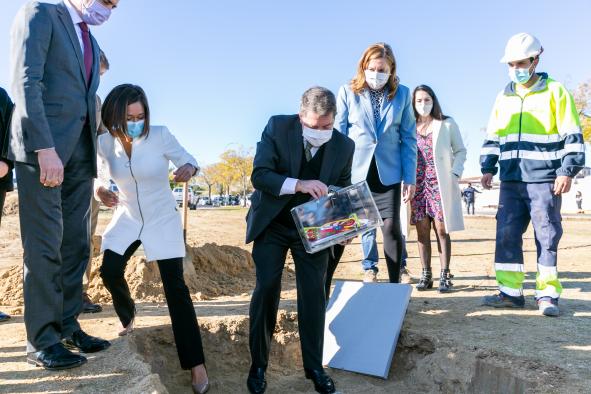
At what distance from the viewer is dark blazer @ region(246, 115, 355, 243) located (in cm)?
298

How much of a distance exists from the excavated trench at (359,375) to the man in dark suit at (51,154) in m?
0.77

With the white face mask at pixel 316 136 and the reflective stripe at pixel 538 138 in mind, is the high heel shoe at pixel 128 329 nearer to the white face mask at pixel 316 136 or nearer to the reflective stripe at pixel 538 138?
the white face mask at pixel 316 136

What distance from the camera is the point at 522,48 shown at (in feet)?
13.8

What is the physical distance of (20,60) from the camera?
106 inches

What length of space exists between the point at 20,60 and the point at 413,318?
11.0 ft

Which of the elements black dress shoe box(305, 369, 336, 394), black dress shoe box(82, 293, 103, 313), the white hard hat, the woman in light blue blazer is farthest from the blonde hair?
black dress shoe box(82, 293, 103, 313)

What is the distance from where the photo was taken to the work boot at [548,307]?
4059 mm

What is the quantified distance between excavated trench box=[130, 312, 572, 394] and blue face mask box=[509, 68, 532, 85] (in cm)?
240

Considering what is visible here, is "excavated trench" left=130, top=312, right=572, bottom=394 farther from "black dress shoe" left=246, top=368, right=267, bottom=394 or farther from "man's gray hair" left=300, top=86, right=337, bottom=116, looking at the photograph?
"man's gray hair" left=300, top=86, right=337, bottom=116

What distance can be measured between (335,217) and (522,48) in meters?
2.48

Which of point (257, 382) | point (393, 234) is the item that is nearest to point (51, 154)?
point (257, 382)

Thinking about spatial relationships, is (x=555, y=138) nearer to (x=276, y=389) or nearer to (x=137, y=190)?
(x=276, y=389)

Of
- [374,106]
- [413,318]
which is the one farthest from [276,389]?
[374,106]

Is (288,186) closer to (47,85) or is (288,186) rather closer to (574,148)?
(47,85)
